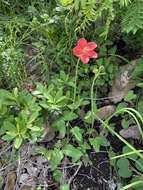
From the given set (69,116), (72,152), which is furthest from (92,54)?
(72,152)

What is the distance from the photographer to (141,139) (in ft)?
5.74

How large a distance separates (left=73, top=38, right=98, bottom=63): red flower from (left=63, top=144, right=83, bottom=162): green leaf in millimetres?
312

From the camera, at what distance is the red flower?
1.70m

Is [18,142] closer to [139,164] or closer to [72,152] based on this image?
[72,152]

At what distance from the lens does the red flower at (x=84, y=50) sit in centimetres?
170

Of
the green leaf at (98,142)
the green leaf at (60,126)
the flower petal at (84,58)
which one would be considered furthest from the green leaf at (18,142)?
the flower petal at (84,58)

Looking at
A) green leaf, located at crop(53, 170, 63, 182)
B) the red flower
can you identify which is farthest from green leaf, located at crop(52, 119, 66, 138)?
the red flower

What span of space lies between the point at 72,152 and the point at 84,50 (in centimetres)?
36

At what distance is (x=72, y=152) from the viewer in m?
1.64

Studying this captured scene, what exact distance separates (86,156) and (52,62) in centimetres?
39

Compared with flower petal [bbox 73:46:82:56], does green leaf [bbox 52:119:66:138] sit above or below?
below

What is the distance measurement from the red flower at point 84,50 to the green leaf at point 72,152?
312 millimetres

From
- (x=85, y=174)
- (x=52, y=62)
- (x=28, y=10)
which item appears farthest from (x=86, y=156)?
(x=28, y=10)

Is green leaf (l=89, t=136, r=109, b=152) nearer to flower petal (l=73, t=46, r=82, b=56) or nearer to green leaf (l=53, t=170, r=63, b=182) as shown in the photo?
green leaf (l=53, t=170, r=63, b=182)
